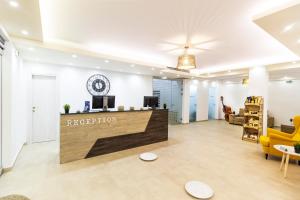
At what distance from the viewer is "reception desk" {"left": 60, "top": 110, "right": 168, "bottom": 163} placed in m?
3.60

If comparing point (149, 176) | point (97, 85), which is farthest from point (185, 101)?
point (149, 176)

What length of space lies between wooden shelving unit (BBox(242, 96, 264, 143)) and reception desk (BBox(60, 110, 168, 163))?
3.25 metres

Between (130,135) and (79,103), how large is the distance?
2.57 metres

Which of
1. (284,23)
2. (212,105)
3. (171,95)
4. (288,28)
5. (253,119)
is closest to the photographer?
(284,23)

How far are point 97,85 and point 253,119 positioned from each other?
242 inches

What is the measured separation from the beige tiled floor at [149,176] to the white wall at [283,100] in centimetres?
600

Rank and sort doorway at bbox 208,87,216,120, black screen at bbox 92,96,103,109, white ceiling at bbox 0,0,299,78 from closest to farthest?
white ceiling at bbox 0,0,299,78 < black screen at bbox 92,96,103,109 < doorway at bbox 208,87,216,120

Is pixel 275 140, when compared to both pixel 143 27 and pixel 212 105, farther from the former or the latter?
pixel 212 105

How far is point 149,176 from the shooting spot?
9.90 ft

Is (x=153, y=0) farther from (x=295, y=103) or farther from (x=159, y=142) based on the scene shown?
(x=295, y=103)

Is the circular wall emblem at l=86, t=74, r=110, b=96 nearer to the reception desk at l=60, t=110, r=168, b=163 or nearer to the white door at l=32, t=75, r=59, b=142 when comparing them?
the white door at l=32, t=75, r=59, b=142

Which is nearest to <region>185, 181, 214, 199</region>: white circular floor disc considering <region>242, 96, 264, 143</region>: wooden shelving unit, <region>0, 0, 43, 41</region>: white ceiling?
<region>0, 0, 43, 41</region>: white ceiling

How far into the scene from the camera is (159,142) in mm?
5266

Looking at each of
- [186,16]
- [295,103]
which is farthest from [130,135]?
[295,103]
